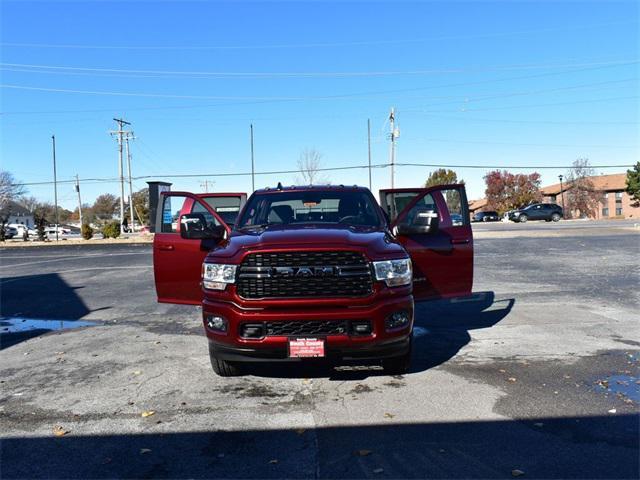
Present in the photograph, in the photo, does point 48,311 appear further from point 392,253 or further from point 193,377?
point 392,253

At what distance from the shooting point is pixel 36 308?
1008 cm

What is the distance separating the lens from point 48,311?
975 cm

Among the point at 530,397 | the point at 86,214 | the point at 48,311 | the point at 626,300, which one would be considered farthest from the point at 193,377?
the point at 86,214

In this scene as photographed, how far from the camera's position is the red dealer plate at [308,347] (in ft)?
14.3

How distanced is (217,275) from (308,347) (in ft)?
3.39

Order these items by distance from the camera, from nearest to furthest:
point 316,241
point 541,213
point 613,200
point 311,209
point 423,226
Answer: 1. point 316,241
2. point 423,226
3. point 311,209
4. point 541,213
5. point 613,200

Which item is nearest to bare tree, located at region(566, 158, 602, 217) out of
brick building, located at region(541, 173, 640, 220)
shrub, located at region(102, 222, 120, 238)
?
brick building, located at region(541, 173, 640, 220)

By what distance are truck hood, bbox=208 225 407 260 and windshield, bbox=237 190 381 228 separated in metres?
0.74

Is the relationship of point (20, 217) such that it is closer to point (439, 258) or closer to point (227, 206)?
point (227, 206)

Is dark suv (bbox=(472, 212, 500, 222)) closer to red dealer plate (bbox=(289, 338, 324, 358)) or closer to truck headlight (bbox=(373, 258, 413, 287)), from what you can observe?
truck headlight (bbox=(373, 258, 413, 287))

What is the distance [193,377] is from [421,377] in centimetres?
230

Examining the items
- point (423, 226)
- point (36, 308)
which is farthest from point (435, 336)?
point (36, 308)

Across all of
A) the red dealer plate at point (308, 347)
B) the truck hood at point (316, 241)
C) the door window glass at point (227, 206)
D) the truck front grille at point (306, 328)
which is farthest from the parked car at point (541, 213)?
the red dealer plate at point (308, 347)

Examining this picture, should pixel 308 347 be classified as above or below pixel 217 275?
below
